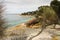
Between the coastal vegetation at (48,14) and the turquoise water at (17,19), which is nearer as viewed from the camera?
the coastal vegetation at (48,14)

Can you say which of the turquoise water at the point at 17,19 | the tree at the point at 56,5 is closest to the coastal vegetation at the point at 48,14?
the tree at the point at 56,5

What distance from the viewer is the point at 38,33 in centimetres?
794

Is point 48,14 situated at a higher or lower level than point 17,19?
higher

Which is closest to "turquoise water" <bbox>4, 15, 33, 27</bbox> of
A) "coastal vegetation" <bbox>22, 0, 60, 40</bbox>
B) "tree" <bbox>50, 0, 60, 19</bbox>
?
"coastal vegetation" <bbox>22, 0, 60, 40</bbox>

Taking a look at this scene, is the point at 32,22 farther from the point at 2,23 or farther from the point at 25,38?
the point at 2,23

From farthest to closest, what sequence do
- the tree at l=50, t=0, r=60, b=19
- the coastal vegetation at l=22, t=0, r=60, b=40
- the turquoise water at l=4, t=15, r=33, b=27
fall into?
the tree at l=50, t=0, r=60, b=19 < the turquoise water at l=4, t=15, r=33, b=27 < the coastal vegetation at l=22, t=0, r=60, b=40

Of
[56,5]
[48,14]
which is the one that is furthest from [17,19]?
[56,5]

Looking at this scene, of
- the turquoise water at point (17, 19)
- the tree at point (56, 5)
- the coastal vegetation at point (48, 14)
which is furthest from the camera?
the tree at point (56, 5)

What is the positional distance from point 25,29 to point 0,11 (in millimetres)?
2386

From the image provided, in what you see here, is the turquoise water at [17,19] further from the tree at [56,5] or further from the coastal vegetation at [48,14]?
the tree at [56,5]

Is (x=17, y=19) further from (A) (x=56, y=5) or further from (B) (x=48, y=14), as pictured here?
(A) (x=56, y=5)

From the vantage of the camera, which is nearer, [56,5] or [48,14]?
[48,14]

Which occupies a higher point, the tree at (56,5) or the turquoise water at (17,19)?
the tree at (56,5)

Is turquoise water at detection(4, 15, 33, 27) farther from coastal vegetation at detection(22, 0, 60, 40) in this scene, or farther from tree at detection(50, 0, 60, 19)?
tree at detection(50, 0, 60, 19)
